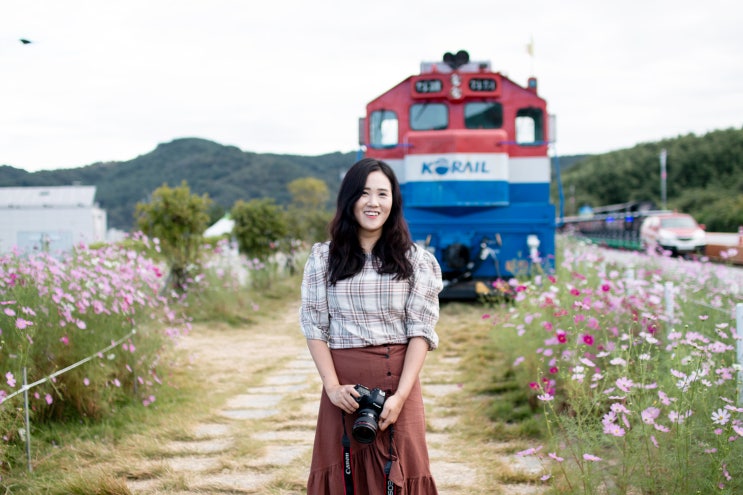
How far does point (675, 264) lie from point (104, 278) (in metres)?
5.95

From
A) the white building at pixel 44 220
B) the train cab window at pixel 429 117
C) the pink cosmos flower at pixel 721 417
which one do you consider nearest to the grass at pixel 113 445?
the white building at pixel 44 220

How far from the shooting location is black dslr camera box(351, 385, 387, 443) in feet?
8.36

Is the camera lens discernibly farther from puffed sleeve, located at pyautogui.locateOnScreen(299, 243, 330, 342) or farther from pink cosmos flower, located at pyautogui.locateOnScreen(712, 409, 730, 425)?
pink cosmos flower, located at pyautogui.locateOnScreen(712, 409, 730, 425)

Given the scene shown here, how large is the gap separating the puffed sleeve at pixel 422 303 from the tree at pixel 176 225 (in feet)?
28.7

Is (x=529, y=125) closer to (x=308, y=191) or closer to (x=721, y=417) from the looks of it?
(x=721, y=417)

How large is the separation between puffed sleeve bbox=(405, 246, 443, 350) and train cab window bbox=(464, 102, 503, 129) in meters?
8.33

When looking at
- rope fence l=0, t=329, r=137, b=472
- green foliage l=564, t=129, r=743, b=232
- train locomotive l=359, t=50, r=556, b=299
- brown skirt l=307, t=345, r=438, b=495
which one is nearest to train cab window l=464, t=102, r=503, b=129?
train locomotive l=359, t=50, r=556, b=299

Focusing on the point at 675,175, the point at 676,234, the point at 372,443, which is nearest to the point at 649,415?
the point at 372,443

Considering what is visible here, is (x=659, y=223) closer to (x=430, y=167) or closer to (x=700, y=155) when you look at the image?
(x=430, y=167)

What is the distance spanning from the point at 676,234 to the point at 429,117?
55.5ft

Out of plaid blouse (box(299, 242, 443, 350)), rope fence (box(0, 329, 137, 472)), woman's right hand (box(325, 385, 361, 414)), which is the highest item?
plaid blouse (box(299, 242, 443, 350))

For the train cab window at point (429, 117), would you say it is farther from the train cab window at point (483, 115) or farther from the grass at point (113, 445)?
the grass at point (113, 445)

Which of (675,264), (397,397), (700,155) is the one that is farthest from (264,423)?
(700,155)

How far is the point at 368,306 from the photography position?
2775mm
